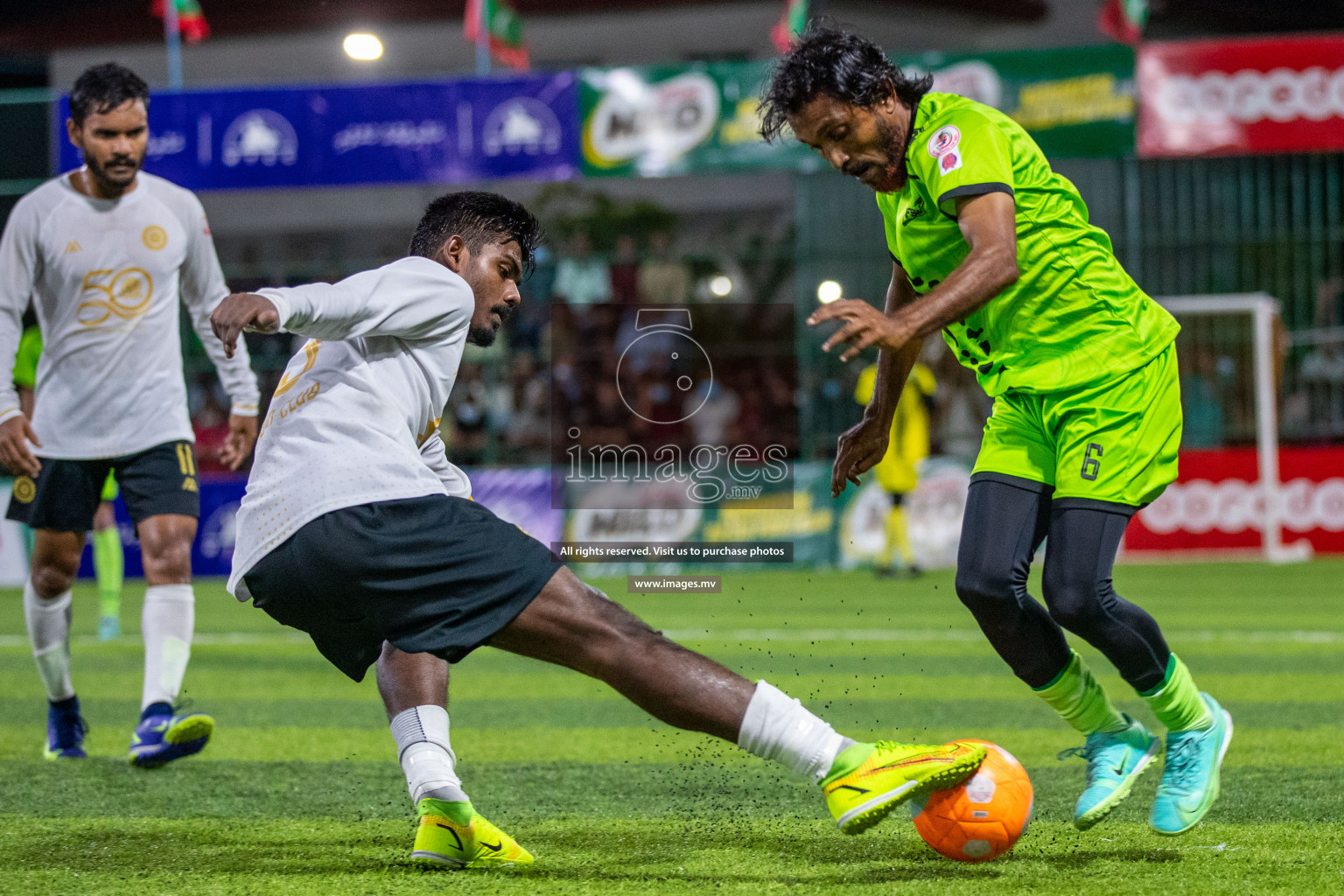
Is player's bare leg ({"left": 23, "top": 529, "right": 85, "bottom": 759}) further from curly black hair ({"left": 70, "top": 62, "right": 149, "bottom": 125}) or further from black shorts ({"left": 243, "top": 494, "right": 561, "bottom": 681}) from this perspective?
black shorts ({"left": 243, "top": 494, "right": 561, "bottom": 681})

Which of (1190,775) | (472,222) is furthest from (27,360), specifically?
(1190,775)

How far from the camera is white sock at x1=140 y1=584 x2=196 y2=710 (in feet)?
16.5

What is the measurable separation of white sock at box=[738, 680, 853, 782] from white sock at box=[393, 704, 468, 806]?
88 centimetres

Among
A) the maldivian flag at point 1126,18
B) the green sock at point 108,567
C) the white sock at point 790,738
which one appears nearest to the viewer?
the white sock at point 790,738

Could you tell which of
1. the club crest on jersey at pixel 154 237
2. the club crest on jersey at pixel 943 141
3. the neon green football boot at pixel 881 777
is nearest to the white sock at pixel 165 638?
the club crest on jersey at pixel 154 237

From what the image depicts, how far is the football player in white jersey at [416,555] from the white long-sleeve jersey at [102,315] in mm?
1973

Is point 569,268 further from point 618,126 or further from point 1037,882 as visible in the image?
point 1037,882

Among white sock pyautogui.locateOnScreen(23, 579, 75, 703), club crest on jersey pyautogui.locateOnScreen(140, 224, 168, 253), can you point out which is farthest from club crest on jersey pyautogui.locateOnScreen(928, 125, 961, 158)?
white sock pyautogui.locateOnScreen(23, 579, 75, 703)

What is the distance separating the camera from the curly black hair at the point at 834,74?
11.7 ft

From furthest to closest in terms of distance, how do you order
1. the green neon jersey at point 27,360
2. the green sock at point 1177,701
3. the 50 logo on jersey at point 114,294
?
the green neon jersey at point 27,360
the 50 logo on jersey at point 114,294
the green sock at point 1177,701

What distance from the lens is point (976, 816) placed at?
3.39m

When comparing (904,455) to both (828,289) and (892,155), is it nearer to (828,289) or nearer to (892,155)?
(828,289)

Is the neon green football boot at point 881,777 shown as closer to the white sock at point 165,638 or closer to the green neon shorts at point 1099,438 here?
the green neon shorts at point 1099,438

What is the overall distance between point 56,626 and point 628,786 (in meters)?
2.33
